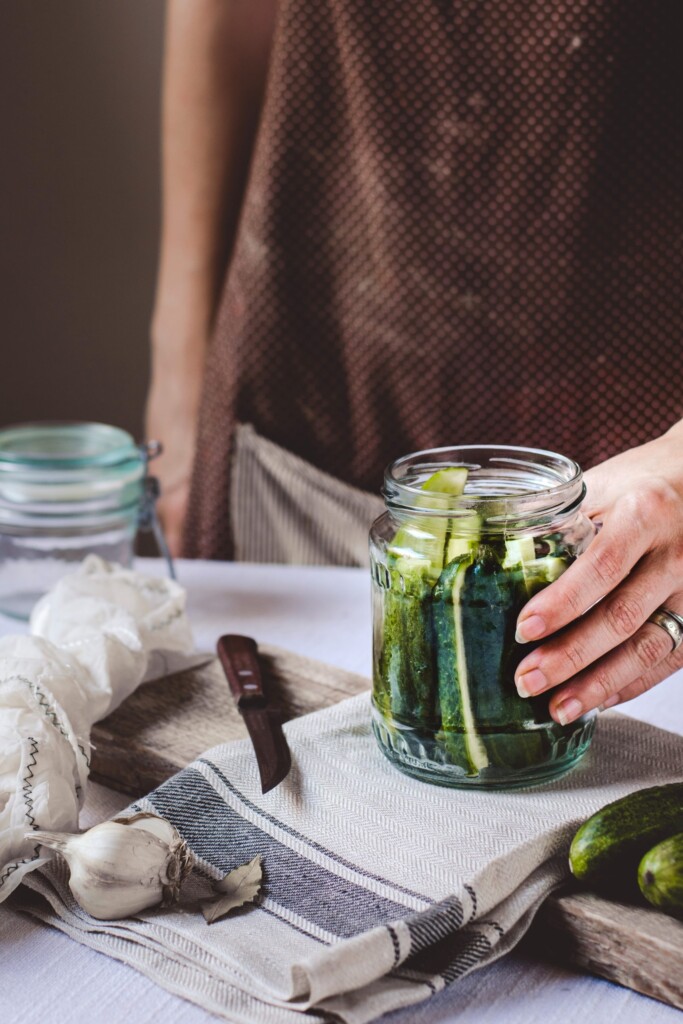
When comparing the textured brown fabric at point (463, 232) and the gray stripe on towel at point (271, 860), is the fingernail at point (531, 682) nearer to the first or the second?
the gray stripe on towel at point (271, 860)

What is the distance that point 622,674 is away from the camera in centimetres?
75

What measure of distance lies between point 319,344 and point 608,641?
959 millimetres

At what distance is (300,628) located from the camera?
3.79ft

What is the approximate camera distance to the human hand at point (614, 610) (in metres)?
0.70

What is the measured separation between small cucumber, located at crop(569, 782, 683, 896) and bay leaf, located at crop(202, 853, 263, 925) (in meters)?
0.19

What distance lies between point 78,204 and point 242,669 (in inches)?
69.0

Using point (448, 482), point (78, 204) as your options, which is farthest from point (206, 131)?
point (448, 482)

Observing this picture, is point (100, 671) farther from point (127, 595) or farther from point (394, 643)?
point (394, 643)

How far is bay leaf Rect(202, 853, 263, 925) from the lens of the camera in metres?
0.64

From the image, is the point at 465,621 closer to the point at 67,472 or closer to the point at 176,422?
the point at 67,472

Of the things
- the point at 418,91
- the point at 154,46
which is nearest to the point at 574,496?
the point at 418,91

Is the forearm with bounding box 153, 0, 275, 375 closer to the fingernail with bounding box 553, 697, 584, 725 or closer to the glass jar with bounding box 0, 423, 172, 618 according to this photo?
the glass jar with bounding box 0, 423, 172, 618

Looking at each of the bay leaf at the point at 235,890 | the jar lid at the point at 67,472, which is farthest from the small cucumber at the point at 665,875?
the jar lid at the point at 67,472

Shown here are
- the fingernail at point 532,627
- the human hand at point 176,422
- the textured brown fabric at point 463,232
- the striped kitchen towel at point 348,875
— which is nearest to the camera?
the striped kitchen towel at point 348,875
